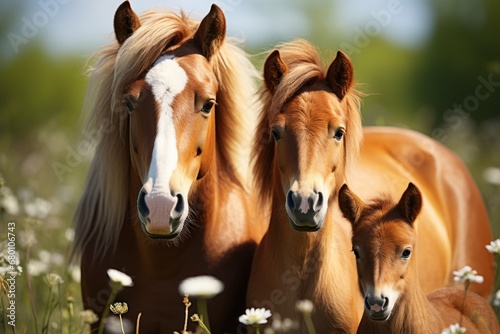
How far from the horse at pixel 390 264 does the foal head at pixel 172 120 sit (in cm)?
76

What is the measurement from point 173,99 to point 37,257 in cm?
318

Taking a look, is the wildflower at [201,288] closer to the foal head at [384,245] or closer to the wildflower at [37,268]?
the foal head at [384,245]

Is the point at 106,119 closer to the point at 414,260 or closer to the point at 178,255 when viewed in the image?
the point at 178,255

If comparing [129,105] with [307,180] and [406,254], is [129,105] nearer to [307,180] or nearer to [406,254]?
[307,180]

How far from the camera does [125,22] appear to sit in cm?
411

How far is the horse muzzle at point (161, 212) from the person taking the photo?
11.3ft

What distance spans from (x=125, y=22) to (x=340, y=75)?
117 centimetres

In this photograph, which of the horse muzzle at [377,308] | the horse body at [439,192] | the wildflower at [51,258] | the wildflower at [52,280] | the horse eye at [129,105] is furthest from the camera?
the wildflower at [51,258]

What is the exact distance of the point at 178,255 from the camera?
4164 mm

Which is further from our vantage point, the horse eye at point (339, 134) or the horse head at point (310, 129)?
the horse eye at point (339, 134)

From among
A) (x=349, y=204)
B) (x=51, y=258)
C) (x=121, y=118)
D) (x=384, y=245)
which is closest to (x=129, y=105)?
(x=121, y=118)

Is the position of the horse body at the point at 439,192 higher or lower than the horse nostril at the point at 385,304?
lower

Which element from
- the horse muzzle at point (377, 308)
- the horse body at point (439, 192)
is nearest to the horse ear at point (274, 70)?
the horse muzzle at point (377, 308)

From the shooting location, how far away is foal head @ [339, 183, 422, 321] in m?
3.34
